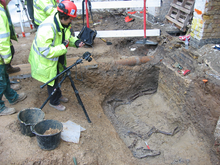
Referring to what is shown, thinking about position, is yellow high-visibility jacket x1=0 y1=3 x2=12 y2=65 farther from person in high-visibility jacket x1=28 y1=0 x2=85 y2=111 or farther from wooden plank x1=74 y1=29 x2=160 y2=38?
wooden plank x1=74 y1=29 x2=160 y2=38

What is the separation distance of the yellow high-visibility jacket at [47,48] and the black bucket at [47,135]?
78 cm

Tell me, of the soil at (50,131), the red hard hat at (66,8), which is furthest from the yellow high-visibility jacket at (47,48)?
the soil at (50,131)

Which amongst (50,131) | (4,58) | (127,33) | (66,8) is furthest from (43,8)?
(50,131)

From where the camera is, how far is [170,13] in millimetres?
6320

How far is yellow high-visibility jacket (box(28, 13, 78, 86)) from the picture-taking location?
2.78 meters

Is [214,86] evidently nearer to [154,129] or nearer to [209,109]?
[209,109]

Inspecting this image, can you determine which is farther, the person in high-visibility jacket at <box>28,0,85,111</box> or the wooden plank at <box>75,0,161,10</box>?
the wooden plank at <box>75,0,161,10</box>

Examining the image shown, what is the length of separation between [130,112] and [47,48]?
2.93 metres

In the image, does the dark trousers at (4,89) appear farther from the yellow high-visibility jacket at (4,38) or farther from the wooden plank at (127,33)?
the wooden plank at (127,33)

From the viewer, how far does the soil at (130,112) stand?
2727 millimetres

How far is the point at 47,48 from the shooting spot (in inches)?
110

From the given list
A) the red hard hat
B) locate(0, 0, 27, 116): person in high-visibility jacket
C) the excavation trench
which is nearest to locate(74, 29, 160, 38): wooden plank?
the excavation trench

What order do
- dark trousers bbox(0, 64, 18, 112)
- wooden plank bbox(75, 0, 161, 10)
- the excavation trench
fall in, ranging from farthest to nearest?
wooden plank bbox(75, 0, 161, 10)
the excavation trench
dark trousers bbox(0, 64, 18, 112)

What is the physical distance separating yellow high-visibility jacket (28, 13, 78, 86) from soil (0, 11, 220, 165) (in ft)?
2.72
